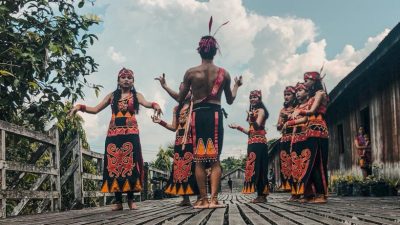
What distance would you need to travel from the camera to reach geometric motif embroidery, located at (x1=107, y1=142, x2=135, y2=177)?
6184 mm

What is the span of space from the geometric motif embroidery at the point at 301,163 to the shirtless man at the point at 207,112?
5.56ft

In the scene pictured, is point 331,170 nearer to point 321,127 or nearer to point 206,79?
point 321,127

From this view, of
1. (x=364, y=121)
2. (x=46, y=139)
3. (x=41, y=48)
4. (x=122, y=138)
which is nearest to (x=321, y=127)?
(x=122, y=138)

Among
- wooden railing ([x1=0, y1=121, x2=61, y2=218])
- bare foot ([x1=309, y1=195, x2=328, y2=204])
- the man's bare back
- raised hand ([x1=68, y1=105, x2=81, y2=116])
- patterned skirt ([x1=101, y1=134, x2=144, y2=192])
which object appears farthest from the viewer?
bare foot ([x1=309, y1=195, x2=328, y2=204])

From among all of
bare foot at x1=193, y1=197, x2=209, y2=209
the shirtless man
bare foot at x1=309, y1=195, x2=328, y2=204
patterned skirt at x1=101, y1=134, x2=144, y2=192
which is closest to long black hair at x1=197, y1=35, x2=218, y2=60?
the shirtless man

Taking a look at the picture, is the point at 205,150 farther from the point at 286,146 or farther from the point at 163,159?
the point at 163,159

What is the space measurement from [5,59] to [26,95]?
0.60 metres

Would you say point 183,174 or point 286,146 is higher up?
point 286,146

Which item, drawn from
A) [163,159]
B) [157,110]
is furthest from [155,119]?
[163,159]

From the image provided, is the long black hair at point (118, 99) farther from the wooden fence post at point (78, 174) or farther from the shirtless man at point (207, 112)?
the wooden fence post at point (78, 174)

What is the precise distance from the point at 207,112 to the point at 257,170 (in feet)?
8.11

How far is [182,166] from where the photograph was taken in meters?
7.17

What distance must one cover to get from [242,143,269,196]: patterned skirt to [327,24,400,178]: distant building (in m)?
2.79

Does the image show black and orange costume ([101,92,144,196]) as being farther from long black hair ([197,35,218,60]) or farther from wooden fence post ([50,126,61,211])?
long black hair ([197,35,218,60])
